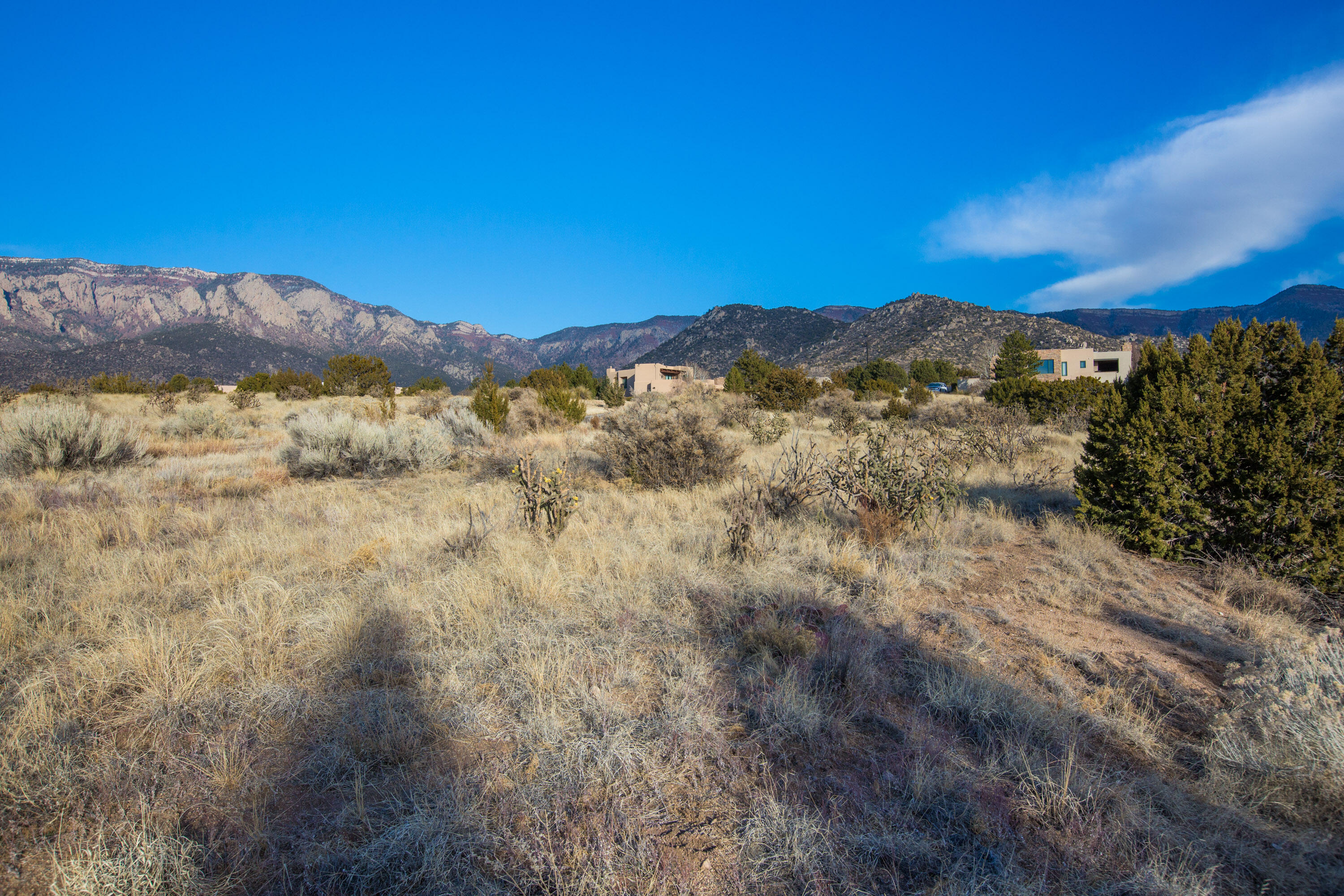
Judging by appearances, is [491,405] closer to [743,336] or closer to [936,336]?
[936,336]

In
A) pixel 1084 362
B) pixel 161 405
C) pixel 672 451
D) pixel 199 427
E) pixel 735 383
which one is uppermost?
pixel 1084 362

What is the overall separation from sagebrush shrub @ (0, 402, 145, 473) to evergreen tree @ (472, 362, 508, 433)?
6.49 meters

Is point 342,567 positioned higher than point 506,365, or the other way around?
point 506,365

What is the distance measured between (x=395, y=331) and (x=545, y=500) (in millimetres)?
155634

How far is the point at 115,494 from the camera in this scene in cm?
694

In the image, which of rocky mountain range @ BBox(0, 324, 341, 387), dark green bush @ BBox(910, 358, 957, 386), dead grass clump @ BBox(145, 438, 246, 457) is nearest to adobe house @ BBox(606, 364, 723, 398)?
dark green bush @ BBox(910, 358, 957, 386)

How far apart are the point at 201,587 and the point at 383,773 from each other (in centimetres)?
300

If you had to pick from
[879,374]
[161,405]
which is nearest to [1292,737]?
[161,405]

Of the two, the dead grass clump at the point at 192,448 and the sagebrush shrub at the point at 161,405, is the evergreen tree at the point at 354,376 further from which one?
the dead grass clump at the point at 192,448

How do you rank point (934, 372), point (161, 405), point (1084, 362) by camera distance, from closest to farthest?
point (161, 405) < point (934, 372) < point (1084, 362)

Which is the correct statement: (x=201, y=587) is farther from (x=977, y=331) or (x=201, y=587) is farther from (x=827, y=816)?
(x=977, y=331)

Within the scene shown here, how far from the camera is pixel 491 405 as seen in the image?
13906 mm

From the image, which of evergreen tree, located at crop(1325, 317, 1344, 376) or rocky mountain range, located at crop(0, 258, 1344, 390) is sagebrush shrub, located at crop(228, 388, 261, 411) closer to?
evergreen tree, located at crop(1325, 317, 1344, 376)

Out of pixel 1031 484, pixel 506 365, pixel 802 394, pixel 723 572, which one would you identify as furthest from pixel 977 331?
pixel 506 365
